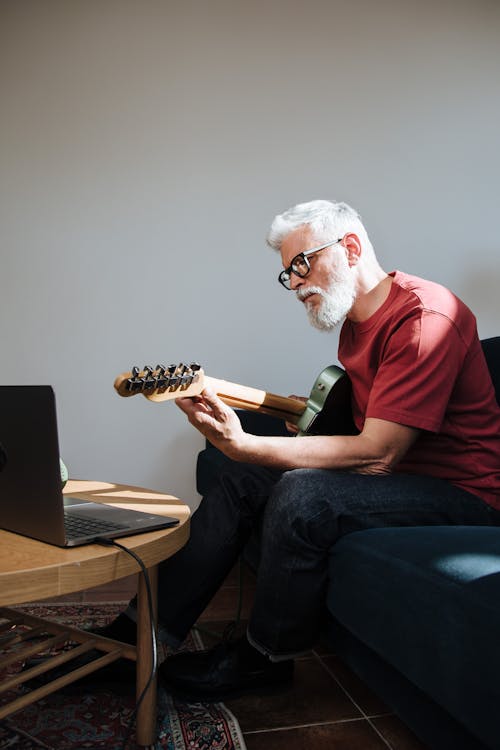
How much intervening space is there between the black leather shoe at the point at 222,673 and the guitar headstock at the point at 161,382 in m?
0.55

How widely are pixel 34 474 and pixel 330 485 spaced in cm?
58

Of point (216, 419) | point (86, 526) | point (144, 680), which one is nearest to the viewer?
point (86, 526)

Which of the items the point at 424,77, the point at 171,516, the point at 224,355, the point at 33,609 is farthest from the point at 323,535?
the point at 424,77

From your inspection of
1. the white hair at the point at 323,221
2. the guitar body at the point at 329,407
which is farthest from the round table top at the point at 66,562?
the white hair at the point at 323,221

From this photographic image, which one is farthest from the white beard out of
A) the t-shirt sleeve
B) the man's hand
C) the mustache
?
the man's hand

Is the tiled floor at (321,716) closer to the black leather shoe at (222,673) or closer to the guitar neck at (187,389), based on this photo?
the black leather shoe at (222,673)

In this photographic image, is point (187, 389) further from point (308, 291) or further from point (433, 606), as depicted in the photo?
point (433, 606)

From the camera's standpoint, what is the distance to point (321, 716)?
129 centimetres

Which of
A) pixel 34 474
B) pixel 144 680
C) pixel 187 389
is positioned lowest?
pixel 144 680

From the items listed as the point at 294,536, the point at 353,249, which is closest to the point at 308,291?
the point at 353,249

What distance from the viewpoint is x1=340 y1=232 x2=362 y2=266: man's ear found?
1.60 m

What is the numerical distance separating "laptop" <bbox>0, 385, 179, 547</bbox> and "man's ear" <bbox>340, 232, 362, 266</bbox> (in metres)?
0.90

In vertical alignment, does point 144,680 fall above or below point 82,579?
below

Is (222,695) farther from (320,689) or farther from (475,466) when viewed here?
(475,466)
